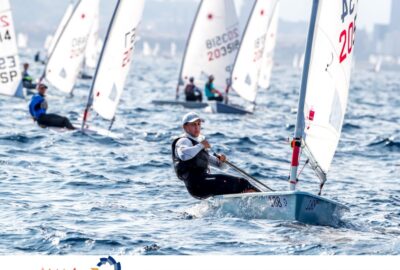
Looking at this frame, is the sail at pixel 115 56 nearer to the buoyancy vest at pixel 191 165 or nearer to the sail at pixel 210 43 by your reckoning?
the buoyancy vest at pixel 191 165

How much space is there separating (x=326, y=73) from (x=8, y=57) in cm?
1209

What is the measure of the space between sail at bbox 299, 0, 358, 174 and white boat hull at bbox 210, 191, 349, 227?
2.48 feet

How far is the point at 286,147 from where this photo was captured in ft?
71.5

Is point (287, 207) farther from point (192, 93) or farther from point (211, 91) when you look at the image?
point (192, 93)

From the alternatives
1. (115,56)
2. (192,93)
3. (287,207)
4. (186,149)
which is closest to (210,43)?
(192,93)

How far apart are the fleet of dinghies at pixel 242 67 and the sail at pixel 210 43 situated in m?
0.03

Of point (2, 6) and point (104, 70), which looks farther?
point (2, 6)

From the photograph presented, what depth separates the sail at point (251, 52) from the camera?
3092 centimetres

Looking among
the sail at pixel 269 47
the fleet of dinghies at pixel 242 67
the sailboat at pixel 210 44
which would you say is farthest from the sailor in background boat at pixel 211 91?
the sail at pixel 269 47

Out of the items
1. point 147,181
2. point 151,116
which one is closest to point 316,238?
point 147,181

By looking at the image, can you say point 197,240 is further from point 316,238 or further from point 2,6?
point 2,6

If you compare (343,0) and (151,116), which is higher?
(343,0)

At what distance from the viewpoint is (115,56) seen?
66.1ft

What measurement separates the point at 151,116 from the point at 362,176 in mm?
12487
